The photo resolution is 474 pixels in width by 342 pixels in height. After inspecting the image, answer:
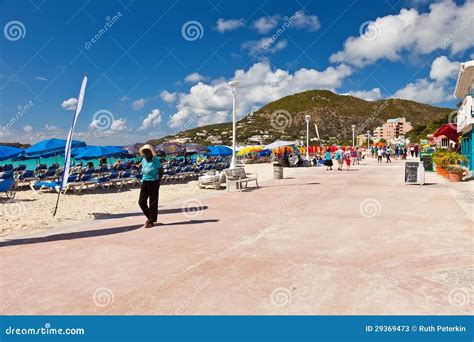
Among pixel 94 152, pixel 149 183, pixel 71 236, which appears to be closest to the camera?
pixel 71 236

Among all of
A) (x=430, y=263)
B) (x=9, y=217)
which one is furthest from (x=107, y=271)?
(x=9, y=217)

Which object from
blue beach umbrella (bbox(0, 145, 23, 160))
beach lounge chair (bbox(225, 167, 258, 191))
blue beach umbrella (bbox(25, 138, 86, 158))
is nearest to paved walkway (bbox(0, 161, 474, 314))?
beach lounge chair (bbox(225, 167, 258, 191))

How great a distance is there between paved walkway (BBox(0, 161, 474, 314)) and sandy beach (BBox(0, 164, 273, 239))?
3.36 ft

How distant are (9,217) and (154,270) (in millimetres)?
5690

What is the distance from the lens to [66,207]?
33.5 feet

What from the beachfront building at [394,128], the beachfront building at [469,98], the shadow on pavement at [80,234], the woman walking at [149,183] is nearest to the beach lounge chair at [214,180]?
the shadow on pavement at [80,234]

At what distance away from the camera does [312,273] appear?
14.4ft

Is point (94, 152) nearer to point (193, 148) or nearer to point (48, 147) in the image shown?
point (48, 147)

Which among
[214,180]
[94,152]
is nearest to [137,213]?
[214,180]

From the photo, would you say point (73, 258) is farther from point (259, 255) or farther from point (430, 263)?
point (430, 263)

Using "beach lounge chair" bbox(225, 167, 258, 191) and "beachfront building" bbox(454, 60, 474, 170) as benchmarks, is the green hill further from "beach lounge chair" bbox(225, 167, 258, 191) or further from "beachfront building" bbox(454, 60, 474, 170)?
"beach lounge chair" bbox(225, 167, 258, 191)

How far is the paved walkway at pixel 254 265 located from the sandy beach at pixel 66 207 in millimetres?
1025

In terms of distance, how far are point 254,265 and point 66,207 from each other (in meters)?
7.23
